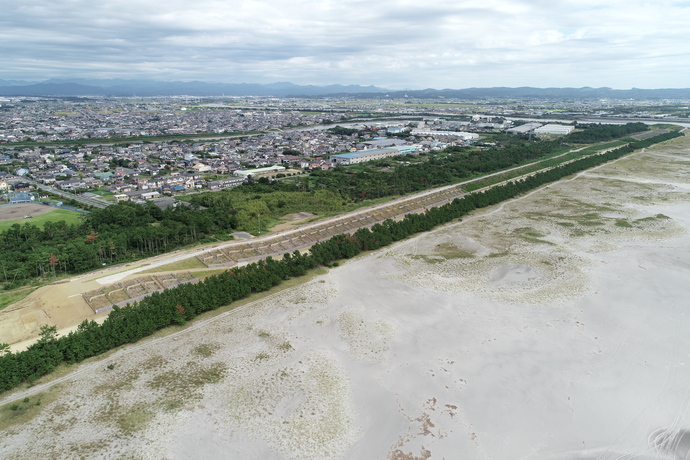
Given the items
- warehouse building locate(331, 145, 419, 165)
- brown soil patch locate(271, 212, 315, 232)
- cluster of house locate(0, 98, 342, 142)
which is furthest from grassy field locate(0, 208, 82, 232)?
cluster of house locate(0, 98, 342, 142)

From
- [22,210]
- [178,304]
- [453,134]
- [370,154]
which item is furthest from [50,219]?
[453,134]

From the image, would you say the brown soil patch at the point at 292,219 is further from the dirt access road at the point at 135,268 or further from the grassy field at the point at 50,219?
the grassy field at the point at 50,219

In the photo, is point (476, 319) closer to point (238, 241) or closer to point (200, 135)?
point (238, 241)

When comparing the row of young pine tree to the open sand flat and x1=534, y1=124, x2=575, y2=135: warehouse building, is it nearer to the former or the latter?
the open sand flat

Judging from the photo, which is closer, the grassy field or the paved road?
the grassy field

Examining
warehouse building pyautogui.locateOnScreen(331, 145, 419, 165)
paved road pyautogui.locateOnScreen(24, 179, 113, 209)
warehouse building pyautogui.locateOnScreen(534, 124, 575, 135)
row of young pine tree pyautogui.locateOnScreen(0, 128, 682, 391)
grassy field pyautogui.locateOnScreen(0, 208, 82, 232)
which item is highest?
warehouse building pyautogui.locateOnScreen(534, 124, 575, 135)

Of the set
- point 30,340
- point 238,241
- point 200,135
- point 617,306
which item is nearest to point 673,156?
point 617,306

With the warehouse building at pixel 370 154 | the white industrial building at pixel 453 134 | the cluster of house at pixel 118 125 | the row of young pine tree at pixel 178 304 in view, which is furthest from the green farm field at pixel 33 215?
the white industrial building at pixel 453 134
